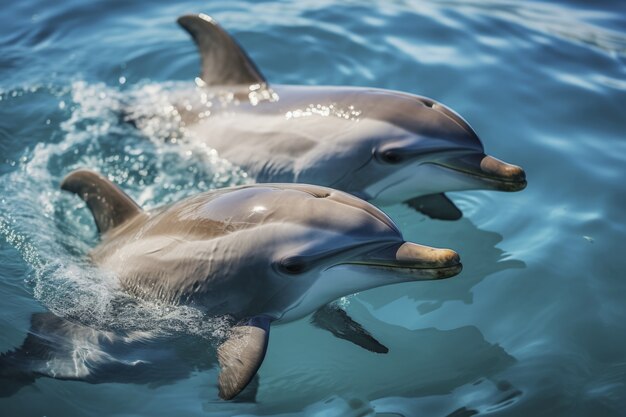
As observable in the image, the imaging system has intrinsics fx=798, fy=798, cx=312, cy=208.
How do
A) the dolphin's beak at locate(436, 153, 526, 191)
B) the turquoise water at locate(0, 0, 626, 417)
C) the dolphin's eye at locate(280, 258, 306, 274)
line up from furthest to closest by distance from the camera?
the dolphin's beak at locate(436, 153, 526, 191), the turquoise water at locate(0, 0, 626, 417), the dolphin's eye at locate(280, 258, 306, 274)

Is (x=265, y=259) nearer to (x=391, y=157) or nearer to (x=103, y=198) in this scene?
(x=103, y=198)

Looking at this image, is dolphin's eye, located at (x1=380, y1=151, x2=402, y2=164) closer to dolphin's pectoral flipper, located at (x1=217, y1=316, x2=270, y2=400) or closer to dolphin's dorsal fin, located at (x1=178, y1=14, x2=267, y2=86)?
dolphin's dorsal fin, located at (x1=178, y1=14, x2=267, y2=86)

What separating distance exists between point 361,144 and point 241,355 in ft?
8.21

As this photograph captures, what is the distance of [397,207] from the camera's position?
7359 mm

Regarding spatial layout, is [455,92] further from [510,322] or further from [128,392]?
[128,392]

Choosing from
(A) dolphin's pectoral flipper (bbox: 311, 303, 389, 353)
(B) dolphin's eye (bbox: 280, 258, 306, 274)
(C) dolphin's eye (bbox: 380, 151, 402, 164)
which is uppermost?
(C) dolphin's eye (bbox: 380, 151, 402, 164)

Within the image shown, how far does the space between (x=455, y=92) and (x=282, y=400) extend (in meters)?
5.59

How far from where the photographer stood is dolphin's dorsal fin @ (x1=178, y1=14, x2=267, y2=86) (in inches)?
313

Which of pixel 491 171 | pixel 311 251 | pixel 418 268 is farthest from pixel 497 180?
pixel 311 251

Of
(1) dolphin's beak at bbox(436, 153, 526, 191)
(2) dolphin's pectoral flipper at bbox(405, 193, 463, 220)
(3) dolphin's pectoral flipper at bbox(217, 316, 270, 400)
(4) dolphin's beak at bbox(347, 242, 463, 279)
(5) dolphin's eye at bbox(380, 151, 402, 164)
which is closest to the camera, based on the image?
(3) dolphin's pectoral flipper at bbox(217, 316, 270, 400)

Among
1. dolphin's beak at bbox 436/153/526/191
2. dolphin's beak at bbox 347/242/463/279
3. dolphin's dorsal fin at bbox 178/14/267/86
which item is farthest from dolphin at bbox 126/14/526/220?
dolphin's beak at bbox 347/242/463/279

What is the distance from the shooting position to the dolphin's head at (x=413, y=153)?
21.0 ft

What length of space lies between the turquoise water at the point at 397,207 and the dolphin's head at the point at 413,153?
66cm

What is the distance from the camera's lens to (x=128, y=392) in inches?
206
